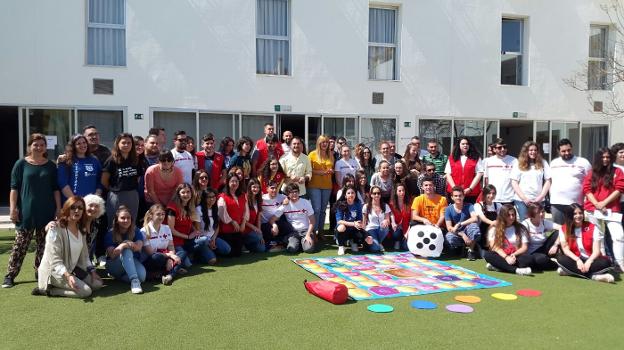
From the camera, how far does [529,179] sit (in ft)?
23.2

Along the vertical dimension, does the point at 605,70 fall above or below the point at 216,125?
above

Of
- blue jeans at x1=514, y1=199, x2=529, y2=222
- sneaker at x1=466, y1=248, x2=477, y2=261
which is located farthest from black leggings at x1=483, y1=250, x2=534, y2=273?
blue jeans at x1=514, y1=199, x2=529, y2=222

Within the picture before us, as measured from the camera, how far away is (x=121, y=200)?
6070 mm

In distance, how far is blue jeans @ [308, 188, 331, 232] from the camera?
807cm

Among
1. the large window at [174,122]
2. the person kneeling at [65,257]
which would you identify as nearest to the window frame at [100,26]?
the large window at [174,122]

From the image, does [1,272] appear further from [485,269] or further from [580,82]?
[580,82]

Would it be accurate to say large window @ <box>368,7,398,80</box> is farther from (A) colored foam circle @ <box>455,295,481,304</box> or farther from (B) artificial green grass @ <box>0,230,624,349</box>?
(A) colored foam circle @ <box>455,295,481,304</box>

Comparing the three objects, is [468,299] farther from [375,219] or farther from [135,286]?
[135,286]

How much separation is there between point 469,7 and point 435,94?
7.94ft

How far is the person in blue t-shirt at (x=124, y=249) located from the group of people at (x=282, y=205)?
13 millimetres

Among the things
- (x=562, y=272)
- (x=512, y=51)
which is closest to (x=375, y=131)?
(x=512, y=51)

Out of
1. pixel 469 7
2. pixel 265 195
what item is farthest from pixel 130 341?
pixel 469 7

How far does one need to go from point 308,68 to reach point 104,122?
474cm

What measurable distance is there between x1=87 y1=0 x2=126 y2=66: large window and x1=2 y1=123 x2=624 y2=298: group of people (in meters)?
4.70
